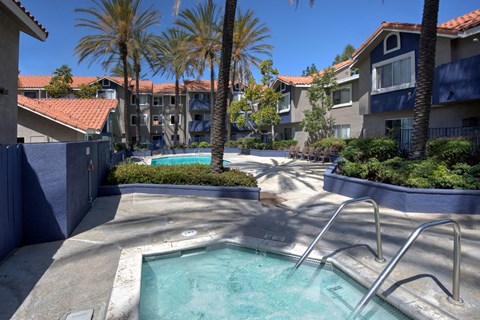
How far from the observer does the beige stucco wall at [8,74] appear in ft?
30.0

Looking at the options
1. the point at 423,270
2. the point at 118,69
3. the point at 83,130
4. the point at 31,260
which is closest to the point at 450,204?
the point at 423,270

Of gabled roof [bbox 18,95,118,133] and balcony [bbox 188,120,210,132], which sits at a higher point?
balcony [bbox 188,120,210,132]

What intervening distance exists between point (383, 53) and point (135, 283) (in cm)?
2029

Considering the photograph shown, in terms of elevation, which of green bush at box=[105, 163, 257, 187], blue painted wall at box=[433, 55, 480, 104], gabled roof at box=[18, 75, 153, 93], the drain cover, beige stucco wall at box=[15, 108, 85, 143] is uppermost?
gabled roof at box=[18, 75, 153, 93]

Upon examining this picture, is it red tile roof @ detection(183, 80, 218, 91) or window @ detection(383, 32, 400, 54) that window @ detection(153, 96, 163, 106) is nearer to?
red tile roof @ detection(183, 80, 218, 91)

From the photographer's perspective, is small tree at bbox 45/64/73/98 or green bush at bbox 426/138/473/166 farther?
small tree at bbox 45/64/73/98

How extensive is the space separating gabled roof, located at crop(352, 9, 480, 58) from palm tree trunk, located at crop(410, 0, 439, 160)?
5894 millimetres

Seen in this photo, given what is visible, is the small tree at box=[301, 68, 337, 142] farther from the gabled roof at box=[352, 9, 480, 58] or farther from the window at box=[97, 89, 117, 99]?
the window at box=[97, 89, 117, 99]

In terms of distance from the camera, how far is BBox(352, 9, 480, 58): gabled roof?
14.9 m

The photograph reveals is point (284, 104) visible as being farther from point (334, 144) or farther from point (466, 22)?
point (466, 22)

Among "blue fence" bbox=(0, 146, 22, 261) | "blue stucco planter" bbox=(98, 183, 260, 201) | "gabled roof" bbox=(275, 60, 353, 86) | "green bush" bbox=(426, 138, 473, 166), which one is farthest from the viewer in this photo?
"gabled roof" bbox=(275, 60, 353, 86)

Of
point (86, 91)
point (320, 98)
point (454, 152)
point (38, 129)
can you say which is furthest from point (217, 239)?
point (86, 91)

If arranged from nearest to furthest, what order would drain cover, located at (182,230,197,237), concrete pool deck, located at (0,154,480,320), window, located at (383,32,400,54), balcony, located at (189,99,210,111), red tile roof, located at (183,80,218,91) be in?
concrete pool deck, located at (0,154,480,320)
drain cover, located at (182,230,197,237)
window, located at (383,32,400,54)
balcony, located at (189,99,210,111)
red tile roof, located at (183,80,218,91)

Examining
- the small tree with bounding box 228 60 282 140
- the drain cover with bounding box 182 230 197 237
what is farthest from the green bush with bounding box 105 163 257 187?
the small tree with bounding box 228 60 282 140
